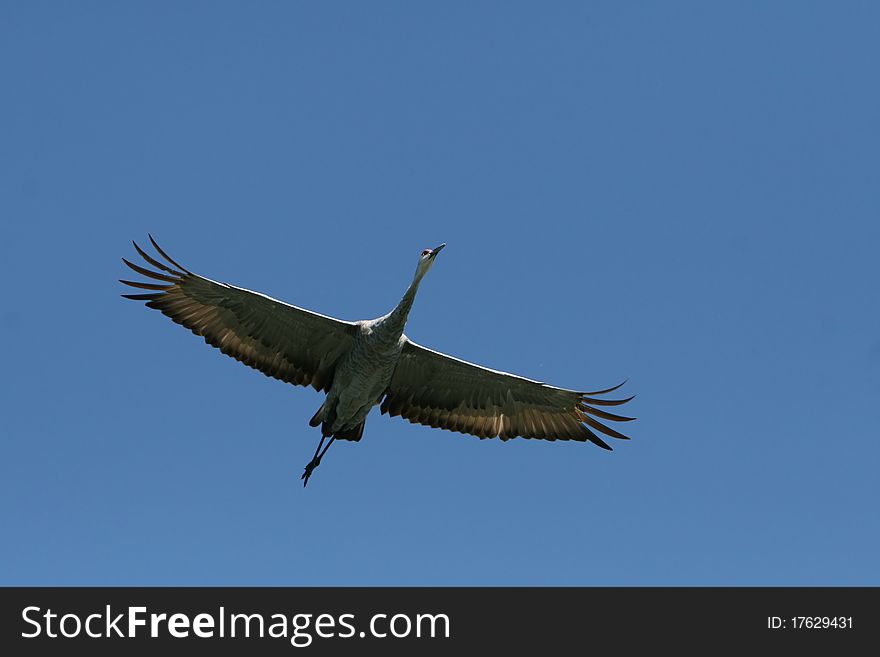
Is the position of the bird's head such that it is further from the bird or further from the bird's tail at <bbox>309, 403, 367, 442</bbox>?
the bird's tail at <bbox>309, 403, 367, 442</bbox>

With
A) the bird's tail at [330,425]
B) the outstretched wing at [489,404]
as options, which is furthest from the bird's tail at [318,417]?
the outstretched wing at [489,404]

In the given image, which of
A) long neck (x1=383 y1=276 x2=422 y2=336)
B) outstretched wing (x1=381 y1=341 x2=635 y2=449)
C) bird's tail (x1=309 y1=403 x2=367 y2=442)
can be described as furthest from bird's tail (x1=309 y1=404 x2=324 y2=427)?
long neck (x1=383 y1=276 x2=422 y2=336)

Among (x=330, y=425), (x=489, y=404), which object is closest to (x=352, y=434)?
(x=330, y=425)

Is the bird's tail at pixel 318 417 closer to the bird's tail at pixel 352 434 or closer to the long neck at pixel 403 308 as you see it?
the bird's tail at pixel 352 434

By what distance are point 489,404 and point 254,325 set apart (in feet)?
16.2

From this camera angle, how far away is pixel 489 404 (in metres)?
21.8

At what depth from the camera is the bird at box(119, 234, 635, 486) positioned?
2000cm

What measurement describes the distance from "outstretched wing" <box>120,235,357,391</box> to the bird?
0.7 inches

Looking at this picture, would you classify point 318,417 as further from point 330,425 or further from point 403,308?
point 403,308

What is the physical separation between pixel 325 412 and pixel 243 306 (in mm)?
2561
